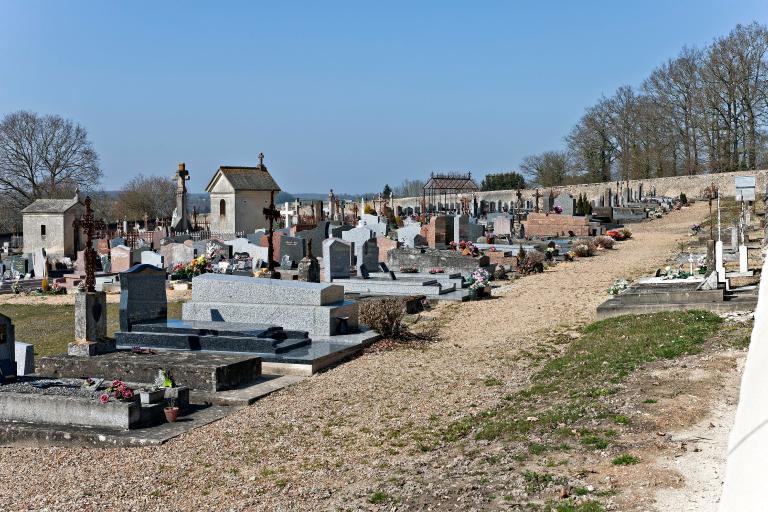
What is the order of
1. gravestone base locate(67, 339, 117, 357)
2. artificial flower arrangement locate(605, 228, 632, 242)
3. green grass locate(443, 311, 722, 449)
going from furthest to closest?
1. artificial flower arrangement locate(605, 228, 632, 242)
2. gravestone base locate(67, 339, 117, 357)
3. green grass locate(443, 311, 722, 449)

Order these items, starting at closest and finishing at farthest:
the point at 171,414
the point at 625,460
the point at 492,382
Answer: the point at 625,460, the point at 171,414, the point at 492,382

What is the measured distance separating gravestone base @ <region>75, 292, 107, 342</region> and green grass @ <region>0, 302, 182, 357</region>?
97.4 inches

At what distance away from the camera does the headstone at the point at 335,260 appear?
19.1 meters

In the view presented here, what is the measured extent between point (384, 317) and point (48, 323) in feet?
27.5

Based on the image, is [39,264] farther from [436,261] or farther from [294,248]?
[436,261]

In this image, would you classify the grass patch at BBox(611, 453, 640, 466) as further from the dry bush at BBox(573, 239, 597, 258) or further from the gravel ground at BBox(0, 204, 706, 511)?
the dry bush at BBox(573, 239, 597, 258)

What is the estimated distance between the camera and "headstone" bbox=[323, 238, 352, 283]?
19.1 metres

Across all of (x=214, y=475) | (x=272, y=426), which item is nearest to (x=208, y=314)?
(x=272, y=426)

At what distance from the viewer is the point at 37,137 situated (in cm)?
5631

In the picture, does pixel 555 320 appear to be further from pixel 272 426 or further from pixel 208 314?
pixel 272 426

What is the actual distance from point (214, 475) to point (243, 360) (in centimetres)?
367

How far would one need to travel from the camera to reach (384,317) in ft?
43.8

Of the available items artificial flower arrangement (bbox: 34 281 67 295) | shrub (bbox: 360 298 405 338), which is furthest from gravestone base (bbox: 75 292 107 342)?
artificial flower arrangement (bbox: 34 281 67 295)

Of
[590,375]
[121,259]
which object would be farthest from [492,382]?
[121,259]
